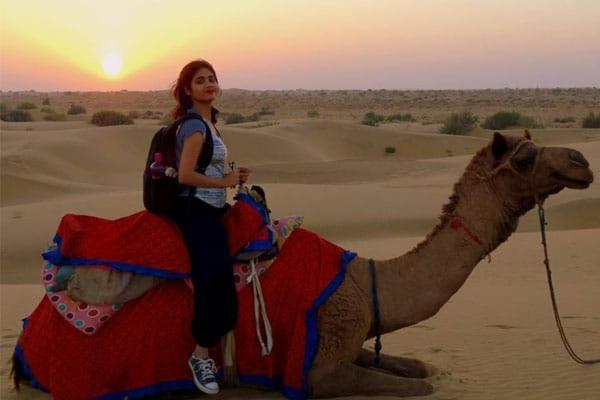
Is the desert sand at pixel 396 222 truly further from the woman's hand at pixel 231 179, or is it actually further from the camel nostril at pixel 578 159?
the camel nostril at pixel 578 159

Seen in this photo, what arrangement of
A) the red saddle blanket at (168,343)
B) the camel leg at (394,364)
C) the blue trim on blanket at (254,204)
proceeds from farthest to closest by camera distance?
the camel leg at (394,364) → the blue trim on blanket at (254,204) → the red saddle blanket at (168,343)

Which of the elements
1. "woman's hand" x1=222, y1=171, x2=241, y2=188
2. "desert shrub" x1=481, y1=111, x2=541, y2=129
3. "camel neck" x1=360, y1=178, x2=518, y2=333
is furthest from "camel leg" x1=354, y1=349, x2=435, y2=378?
"desert shrub" x1=481, y1=111, x2=541, y2=129

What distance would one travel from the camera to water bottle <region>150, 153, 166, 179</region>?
493 centimetres

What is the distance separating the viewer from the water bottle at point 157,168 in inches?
194

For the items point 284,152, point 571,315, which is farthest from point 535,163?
point 284,152

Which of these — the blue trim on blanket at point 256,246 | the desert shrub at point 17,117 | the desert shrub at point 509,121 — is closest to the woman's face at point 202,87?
the blue trim on blanket at point 256,246

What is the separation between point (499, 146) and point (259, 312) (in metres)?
1.81

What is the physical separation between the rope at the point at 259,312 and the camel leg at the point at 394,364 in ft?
2.71

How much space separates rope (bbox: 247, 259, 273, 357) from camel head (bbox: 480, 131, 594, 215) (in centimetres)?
158

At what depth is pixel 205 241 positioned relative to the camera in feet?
16.1

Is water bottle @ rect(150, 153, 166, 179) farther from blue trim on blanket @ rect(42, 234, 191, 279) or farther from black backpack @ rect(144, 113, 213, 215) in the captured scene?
blue trim on blanket @ rect(42, 234, 191, 279)

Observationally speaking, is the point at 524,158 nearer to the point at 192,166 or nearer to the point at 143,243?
the point at 192,166

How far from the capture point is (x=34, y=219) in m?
16.2

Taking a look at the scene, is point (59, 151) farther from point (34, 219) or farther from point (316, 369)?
point (316, 369)
